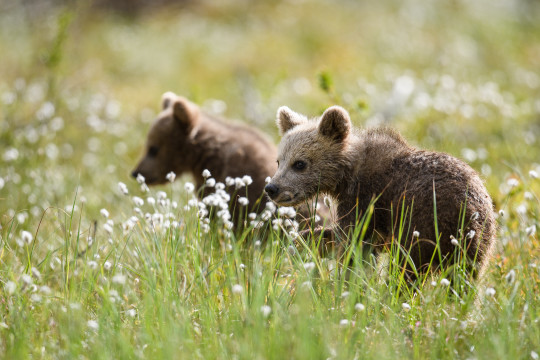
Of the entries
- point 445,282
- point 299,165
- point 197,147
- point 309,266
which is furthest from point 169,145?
point 445,282

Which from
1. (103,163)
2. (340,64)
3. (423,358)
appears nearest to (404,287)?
(423,358)

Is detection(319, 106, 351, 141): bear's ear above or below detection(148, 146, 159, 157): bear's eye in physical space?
above

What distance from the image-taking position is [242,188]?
582 cm

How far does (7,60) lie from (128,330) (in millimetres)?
15297

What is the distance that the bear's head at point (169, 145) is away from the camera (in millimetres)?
6766

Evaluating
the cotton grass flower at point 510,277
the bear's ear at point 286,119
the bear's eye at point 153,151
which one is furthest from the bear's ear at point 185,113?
the cotton grass flower at point 510,277

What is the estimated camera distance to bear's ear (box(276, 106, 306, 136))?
5.15 meters

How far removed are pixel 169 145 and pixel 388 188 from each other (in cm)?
327

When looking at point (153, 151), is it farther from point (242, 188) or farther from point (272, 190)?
point (272, 190)

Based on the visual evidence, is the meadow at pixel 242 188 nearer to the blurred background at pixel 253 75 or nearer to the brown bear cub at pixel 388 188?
the blurred background at pixel 253 75

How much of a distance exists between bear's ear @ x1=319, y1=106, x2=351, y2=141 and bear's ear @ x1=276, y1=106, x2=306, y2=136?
526 mm

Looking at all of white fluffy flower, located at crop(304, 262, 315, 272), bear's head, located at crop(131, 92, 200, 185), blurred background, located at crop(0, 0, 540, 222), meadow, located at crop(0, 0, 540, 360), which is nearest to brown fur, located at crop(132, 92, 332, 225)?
bear's head, located at crop(131, 92, 200, 185)

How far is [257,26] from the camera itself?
67.0 feet

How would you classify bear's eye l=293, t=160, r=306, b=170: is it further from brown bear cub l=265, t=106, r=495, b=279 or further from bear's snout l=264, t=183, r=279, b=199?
bear's snout l=264, t=183, r=279, b=199
